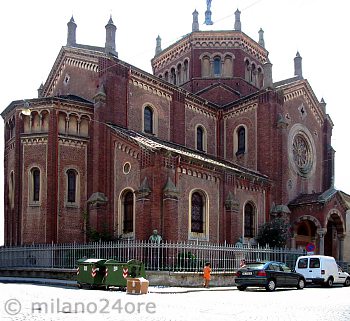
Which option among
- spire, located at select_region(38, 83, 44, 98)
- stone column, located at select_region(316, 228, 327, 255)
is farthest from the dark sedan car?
spire, located at select_region(38, 83, 44, 98)

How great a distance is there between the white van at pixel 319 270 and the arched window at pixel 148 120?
466 inches

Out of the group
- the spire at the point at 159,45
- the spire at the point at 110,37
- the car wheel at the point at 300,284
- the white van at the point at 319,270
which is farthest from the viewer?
the spire at the point at 159,45

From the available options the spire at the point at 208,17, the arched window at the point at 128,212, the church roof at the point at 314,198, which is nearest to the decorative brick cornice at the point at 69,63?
the arched window at the point at 128,212

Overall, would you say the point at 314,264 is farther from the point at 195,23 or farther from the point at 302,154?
the point at 195,23

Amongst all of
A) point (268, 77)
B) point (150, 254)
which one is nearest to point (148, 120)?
point (268, 77)

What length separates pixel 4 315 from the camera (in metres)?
12.0

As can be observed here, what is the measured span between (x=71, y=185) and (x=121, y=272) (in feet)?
31.9

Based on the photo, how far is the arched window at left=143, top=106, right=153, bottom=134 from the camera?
32.2 meters

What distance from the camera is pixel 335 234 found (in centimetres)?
3869

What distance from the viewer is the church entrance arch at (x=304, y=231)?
3484cm

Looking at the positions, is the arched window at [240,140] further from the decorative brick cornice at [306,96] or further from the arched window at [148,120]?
the arched window at [148,120]

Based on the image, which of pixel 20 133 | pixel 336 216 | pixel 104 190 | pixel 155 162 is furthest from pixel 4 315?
pixel 336 216

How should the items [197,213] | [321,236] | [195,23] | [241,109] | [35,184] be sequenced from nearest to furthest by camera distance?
[197,213]
[35,184]
[321,236]
[241,109]
[195,23]

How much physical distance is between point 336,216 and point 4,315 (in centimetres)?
2778
